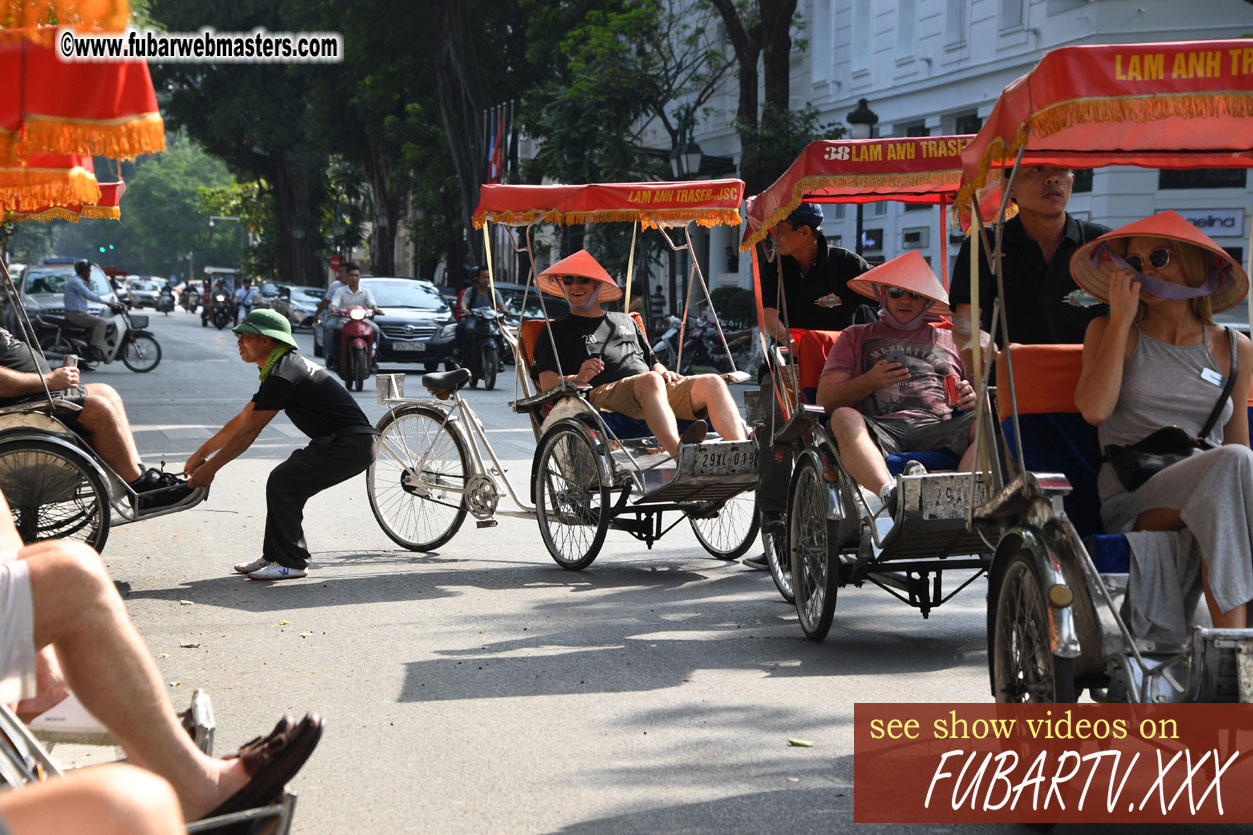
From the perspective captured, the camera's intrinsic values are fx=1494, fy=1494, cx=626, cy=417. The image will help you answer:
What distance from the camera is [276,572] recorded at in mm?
8125

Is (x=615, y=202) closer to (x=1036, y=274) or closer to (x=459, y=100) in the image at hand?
(x=1036, y=274)

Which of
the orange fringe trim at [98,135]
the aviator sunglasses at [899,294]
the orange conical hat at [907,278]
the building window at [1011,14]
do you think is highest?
the building window at [1011,14]

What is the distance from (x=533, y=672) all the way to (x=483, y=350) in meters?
17.0

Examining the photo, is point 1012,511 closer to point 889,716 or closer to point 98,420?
point 889,716

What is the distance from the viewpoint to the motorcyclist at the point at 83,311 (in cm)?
2484

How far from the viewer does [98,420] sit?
788 cm

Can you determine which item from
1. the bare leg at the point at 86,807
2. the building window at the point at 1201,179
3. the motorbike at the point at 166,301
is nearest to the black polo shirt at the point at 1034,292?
the bare leg at the point at 86,807

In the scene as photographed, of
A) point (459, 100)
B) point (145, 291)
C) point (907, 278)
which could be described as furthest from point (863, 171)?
point (145, 291)

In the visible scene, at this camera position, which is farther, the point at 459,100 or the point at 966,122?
the point at 459,100

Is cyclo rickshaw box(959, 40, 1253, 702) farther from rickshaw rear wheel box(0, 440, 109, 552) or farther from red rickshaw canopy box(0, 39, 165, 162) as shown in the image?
rickshaw rear wheel box(0, 440, 109, 552)

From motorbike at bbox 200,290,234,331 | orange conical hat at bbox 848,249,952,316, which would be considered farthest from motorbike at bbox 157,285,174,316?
orange conical hat at bbox 848,249,952,316

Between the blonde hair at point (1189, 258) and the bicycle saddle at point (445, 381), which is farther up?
the blonde hair at point (1189, 258)

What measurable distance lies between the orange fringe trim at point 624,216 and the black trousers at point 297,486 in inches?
80.7

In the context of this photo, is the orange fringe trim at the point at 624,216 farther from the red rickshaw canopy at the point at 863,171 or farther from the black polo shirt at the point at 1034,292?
the black polo shirt at the point at 1034,292
